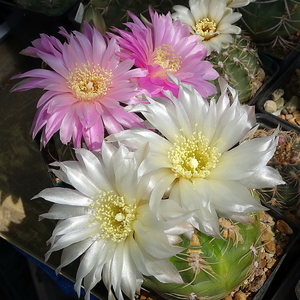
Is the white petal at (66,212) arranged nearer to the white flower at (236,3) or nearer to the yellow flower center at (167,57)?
the yellow flower center at (167,57)

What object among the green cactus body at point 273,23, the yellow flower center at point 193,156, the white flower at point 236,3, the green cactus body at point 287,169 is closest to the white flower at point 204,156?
the yellow flower center at point 193,156

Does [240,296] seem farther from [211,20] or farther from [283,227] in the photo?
[211,20]

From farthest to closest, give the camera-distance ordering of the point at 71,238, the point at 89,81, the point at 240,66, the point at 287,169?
the point at 240,66 < the point at 287,169 < the point at 89,81 < the point at 71,238

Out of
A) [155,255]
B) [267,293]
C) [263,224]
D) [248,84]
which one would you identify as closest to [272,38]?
[248,84]

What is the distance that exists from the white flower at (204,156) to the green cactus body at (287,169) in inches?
Answer: 8.4

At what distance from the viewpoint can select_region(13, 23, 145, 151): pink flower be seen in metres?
0.54

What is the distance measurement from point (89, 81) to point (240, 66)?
0.37 metres

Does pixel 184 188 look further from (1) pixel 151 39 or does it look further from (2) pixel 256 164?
(1) pixel 151 39

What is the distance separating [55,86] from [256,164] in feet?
0.97

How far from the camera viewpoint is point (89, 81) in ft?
1.90

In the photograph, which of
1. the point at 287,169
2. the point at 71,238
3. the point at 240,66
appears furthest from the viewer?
the point at 240,66

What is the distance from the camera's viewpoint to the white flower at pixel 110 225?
46cm

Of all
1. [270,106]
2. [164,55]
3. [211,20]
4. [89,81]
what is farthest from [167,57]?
[270,106]

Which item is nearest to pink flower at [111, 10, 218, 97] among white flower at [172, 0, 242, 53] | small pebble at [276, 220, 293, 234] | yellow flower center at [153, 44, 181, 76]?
yellow flower center at [153, 44, 181, 76]
